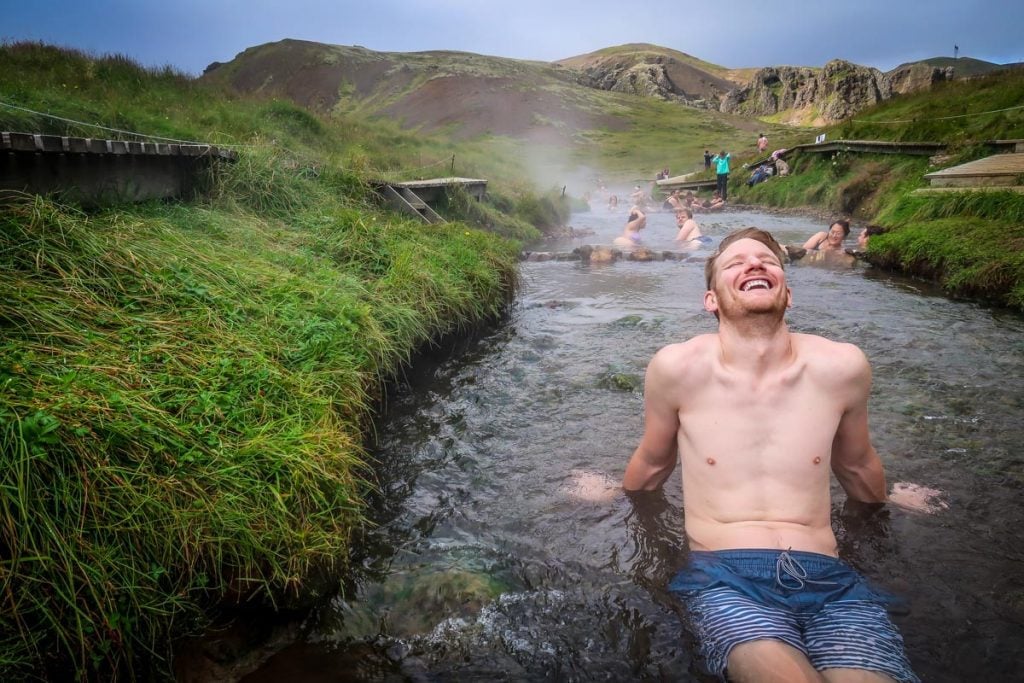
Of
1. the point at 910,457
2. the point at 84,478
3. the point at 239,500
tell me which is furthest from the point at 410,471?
the point at 910,457

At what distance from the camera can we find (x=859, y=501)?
3.14 metres

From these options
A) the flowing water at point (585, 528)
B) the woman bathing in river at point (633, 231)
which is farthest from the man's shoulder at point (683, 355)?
the woman bathing in river at point (633, 231)

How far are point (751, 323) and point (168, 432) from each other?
2426mm

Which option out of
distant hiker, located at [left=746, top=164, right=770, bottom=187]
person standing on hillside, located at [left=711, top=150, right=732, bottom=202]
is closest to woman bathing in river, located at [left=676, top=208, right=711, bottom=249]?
person standing on hillside, located at [left=711, top=150, right=732, bottom=202]

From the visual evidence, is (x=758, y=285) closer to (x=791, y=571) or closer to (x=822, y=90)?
(x=791, y=571)

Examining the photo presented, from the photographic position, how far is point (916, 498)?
3340 millimetres

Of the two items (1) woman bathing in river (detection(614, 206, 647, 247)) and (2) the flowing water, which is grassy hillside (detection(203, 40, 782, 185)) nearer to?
(1) woman bathing in river (detection(614, 206, 647, 247))

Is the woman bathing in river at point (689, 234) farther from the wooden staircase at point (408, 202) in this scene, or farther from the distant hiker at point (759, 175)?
the distant hiker at point (759, 175)

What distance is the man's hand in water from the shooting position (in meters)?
3.28

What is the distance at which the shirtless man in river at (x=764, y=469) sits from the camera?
2.16 meters

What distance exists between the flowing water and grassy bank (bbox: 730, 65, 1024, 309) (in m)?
1.58

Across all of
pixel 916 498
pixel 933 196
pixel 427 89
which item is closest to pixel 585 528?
pixel 916 498

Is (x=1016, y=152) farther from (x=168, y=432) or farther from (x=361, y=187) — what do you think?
(x=168, y=432)

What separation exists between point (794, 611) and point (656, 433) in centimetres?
94
